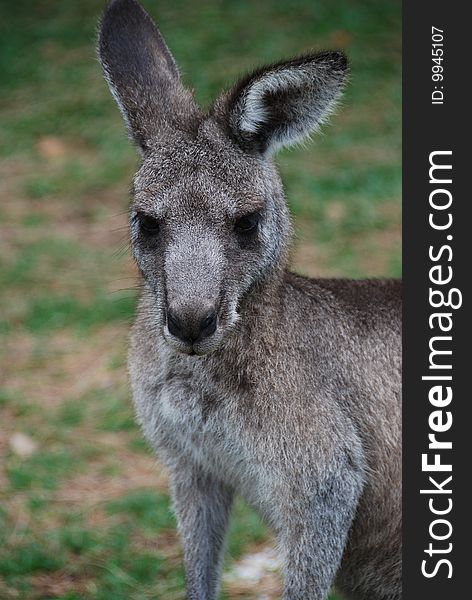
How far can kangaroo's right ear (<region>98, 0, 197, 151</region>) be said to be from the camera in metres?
5.00

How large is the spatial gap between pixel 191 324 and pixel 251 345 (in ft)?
2.17

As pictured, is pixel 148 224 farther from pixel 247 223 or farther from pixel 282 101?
pixel 282 101

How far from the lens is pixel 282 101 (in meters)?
4.86

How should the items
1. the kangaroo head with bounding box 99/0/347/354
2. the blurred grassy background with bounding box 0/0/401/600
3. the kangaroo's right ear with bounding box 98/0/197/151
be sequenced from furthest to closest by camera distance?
the blurred grassy background with bounding box 0/0/401/600, the kangaroo's right ear with bounding box 98/0/197/151, the kangaroo head with bounding box 99/0/347/354

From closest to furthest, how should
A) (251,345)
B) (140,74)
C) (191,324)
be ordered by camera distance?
(191,324) < (251,345) < (140,74)

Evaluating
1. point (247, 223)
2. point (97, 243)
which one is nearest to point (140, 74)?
point (247, 223)

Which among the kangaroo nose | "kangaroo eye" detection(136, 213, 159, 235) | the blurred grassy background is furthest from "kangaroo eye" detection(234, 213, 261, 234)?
the blurred grassy background

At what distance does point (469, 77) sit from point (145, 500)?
3.16 metres

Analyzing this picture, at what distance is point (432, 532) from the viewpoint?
4812 mm

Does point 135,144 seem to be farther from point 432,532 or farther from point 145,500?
point 145,500

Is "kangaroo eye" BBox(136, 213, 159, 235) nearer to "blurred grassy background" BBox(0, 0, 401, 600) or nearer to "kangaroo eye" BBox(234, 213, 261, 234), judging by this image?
"kangaroo eye" BBox(234, 213, 261, 234)

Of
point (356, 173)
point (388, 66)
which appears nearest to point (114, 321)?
point (356, 173)

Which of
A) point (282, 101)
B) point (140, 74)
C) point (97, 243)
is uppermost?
point (97, 243)

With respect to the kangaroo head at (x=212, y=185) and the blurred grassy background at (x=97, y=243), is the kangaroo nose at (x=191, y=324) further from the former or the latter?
the blurred grassy background at (x=97, y=243)
